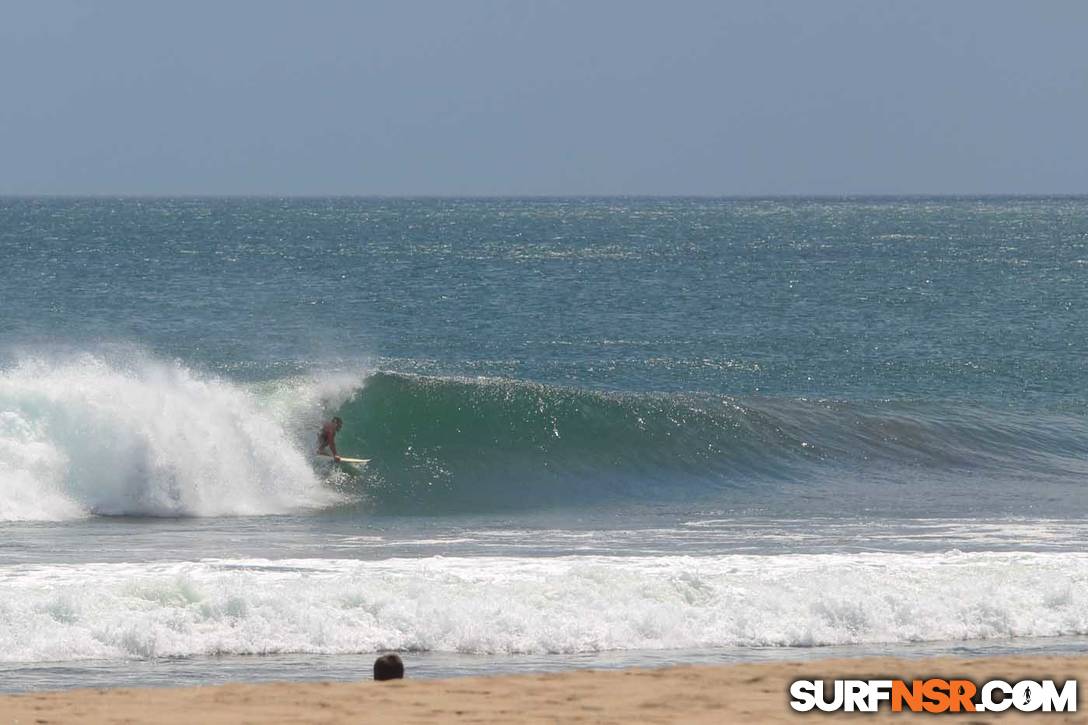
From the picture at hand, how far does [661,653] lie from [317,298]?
141ft

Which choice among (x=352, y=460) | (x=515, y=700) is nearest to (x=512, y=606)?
(x=515, y=700)

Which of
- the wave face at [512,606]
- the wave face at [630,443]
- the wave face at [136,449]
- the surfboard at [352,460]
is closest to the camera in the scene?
the wave face at [512,606]

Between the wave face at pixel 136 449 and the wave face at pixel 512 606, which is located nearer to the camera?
the wave face at pixel 512 606

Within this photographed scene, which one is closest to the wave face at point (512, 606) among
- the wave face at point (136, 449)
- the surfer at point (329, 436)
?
the wave face at point (136, 449)

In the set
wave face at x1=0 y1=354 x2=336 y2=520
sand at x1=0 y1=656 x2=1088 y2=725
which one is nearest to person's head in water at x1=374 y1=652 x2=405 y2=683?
sand at x1=0 y1=656 x2=1088 y2=725

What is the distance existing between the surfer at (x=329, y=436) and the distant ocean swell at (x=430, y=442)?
13.7 inches

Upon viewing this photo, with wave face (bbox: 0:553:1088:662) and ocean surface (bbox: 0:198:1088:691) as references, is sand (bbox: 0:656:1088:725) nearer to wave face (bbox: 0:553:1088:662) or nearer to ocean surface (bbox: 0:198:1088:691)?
ocean surface (bbox: 0:198:1088:691)

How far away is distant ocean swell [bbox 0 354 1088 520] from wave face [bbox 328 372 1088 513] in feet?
0.15

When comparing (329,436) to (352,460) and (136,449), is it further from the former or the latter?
(136,449)

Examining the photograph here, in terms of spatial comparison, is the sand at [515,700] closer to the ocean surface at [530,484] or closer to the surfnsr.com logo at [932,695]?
the surfnsr.com logo at [932,695]

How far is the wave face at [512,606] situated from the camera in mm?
12297

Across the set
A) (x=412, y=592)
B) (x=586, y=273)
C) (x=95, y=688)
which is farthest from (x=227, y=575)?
(x=586, y=273)

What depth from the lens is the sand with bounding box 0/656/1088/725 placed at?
30.4 ft

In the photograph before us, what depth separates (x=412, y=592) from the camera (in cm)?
1330
